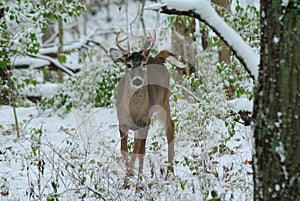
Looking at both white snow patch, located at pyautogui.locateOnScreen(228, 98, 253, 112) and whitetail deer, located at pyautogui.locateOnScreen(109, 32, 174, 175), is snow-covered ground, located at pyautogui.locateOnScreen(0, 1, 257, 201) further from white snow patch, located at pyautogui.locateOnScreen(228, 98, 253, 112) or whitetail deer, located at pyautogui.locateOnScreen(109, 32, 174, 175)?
whitetail deer, located at pyautogui.locateOnScreen(109, 32, 174, 175)

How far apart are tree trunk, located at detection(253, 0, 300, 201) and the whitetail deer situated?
285 centimetres

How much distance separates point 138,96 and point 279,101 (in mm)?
3420

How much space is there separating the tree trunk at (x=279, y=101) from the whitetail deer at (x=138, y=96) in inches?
112

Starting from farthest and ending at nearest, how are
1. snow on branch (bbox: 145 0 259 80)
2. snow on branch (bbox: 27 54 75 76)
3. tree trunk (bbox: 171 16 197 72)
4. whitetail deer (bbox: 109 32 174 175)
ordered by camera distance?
snow on branch (bbox: 27 54 75 76), tree trunk (bbox: 171 16 197 72), whitetail deer (bbox: 109 32 174 175), snow on branch (bbox: 145 0 259 80)

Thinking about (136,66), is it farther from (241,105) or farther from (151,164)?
(241,105)

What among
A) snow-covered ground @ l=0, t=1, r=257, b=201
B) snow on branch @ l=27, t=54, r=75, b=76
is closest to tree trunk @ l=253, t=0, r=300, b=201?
snow-covered ground @ l=0, t=1, r=257, b=201

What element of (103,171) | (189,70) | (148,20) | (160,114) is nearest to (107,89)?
(189,70)

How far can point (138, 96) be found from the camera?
595 centimetres

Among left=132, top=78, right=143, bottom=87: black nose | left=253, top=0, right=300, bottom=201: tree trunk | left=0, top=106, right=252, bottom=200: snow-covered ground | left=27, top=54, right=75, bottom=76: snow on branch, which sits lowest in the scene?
left=0, top=106, right=252, bottom=200: snow-covered ground

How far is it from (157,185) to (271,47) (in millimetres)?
1905

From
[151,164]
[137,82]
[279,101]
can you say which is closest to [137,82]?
[137,82]

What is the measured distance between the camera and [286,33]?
2576 mm

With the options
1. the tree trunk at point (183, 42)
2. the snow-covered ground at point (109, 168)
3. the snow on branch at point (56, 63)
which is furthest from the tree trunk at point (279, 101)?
the snow on branch at point (56, 63)

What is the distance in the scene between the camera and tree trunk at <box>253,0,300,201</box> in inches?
101
